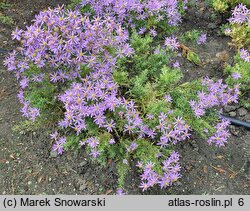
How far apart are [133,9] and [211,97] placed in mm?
1178

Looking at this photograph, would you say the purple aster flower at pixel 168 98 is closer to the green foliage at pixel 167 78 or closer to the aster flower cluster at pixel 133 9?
the green foliage at pixel 167 78

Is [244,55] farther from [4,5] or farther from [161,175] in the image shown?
[4,5]

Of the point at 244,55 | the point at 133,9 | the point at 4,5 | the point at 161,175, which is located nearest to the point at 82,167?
the point at 161,175

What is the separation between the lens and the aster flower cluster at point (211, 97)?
10.8ft

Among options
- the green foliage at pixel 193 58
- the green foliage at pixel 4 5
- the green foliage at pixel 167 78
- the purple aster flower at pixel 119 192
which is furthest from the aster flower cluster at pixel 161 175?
the green foliage at pixel 4 5

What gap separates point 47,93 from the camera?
336 cm

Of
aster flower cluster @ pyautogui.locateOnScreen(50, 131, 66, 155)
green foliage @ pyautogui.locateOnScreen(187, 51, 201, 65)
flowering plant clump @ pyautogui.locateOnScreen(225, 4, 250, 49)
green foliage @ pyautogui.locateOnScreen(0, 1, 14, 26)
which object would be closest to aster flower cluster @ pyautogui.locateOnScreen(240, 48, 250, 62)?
flowering plant clump @ pyautogui.locateOnScreen(225, 4, 250, 49)

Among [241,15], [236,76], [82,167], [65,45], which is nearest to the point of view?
[65,45]

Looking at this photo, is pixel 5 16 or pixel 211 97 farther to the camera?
pixel 5 16

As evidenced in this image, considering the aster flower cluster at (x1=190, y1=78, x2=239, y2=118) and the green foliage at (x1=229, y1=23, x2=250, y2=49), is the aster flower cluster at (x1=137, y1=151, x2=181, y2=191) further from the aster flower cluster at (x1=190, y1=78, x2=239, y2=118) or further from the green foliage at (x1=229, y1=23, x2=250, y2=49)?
the green foliage at (x1=229, y1=23, x2=250, y2=49)

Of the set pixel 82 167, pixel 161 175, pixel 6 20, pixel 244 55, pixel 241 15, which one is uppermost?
pixel 6 20

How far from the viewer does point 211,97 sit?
3305mm

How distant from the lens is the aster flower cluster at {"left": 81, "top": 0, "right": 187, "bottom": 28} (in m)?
3.80

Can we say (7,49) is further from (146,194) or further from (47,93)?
(146,194)
